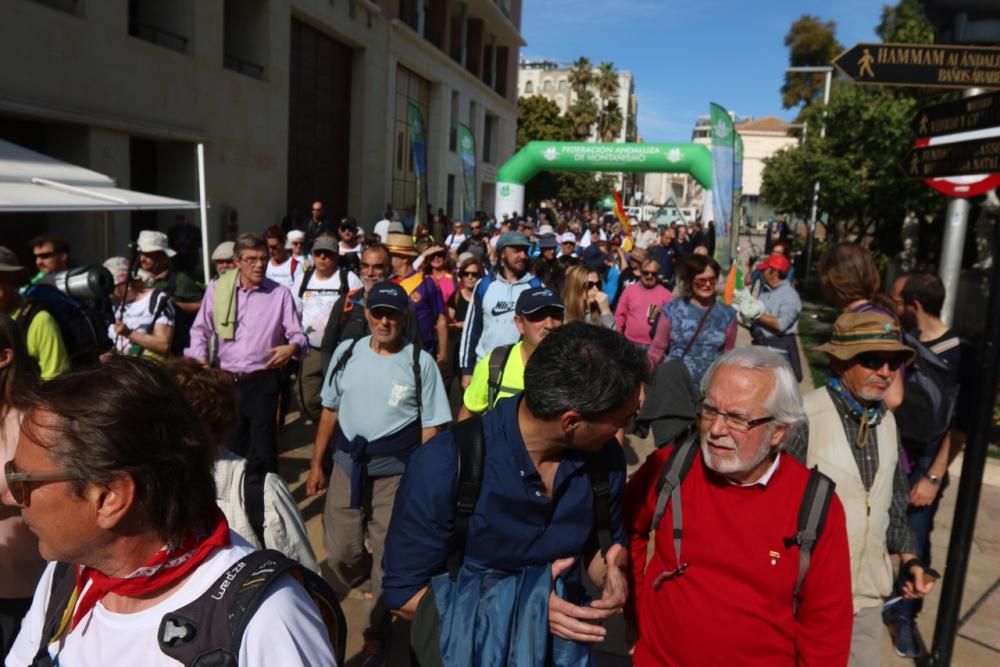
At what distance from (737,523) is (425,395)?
1.94 meters

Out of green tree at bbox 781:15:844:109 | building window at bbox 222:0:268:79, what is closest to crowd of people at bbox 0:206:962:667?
building window at bbox 222:0:268:79

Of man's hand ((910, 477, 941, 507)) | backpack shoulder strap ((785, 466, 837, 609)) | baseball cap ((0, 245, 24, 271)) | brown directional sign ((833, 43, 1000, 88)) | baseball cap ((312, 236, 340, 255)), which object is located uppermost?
brown directional sign ((833, 43, 1000, 88))

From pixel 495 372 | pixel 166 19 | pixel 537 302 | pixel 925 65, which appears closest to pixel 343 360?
pixel 495 372

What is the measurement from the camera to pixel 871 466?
2.63m

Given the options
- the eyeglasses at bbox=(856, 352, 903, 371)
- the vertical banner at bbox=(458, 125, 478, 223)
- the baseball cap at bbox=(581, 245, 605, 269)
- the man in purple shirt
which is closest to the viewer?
the eyeglasses at bbox=(856, 352, 903, 371)

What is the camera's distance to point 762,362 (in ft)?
7.37

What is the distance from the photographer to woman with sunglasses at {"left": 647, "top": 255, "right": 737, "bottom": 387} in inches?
200

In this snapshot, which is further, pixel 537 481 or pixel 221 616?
pixel 537 481

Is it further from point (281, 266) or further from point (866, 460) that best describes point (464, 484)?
point (281, 266)

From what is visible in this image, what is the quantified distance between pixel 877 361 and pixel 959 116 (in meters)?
1.30

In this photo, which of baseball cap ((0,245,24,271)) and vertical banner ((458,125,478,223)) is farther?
vertical banner ((458,125,478,223))

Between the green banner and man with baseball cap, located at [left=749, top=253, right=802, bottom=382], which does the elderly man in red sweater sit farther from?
the green banner

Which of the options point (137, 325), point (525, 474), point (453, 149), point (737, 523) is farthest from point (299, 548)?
point (453, 149)

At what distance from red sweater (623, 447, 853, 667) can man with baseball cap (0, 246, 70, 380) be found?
10.0 ft
